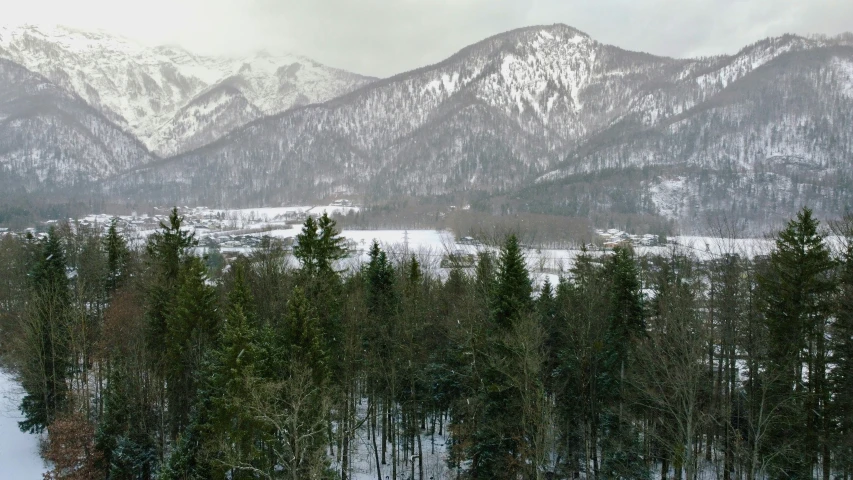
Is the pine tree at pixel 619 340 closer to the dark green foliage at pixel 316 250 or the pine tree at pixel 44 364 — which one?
the dark green foliage at pixel 316 250

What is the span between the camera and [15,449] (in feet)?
99.7

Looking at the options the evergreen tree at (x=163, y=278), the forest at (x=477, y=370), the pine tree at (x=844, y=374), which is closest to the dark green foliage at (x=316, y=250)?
the forest at (x=477, y=370)

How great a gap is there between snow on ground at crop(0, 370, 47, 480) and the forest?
2.95 feet

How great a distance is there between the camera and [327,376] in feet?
74.5

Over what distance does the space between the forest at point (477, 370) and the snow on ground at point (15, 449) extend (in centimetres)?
90

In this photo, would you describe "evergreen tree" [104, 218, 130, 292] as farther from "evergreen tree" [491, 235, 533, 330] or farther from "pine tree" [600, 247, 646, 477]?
"pine tree" [600, 247, 646, 477]

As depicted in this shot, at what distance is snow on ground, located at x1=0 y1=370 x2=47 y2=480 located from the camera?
28250 millimetres

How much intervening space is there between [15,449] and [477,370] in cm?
2877

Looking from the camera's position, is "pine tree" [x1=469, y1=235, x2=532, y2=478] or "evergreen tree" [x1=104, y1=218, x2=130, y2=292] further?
"evergreen tree" [x1=104, y1=218, x2=130, y2=292]

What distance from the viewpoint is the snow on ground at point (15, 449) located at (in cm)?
2825

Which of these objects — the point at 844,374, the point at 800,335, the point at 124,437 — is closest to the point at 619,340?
the point at 800,335

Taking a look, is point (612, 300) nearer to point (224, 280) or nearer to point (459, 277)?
point (459, 277)

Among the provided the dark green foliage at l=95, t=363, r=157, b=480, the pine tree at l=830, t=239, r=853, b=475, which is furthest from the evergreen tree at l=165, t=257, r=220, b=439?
the pine tree at l=830, t=239, r=853, b=475

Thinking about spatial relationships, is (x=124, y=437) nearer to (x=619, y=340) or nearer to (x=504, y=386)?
(x=504, y=386)
